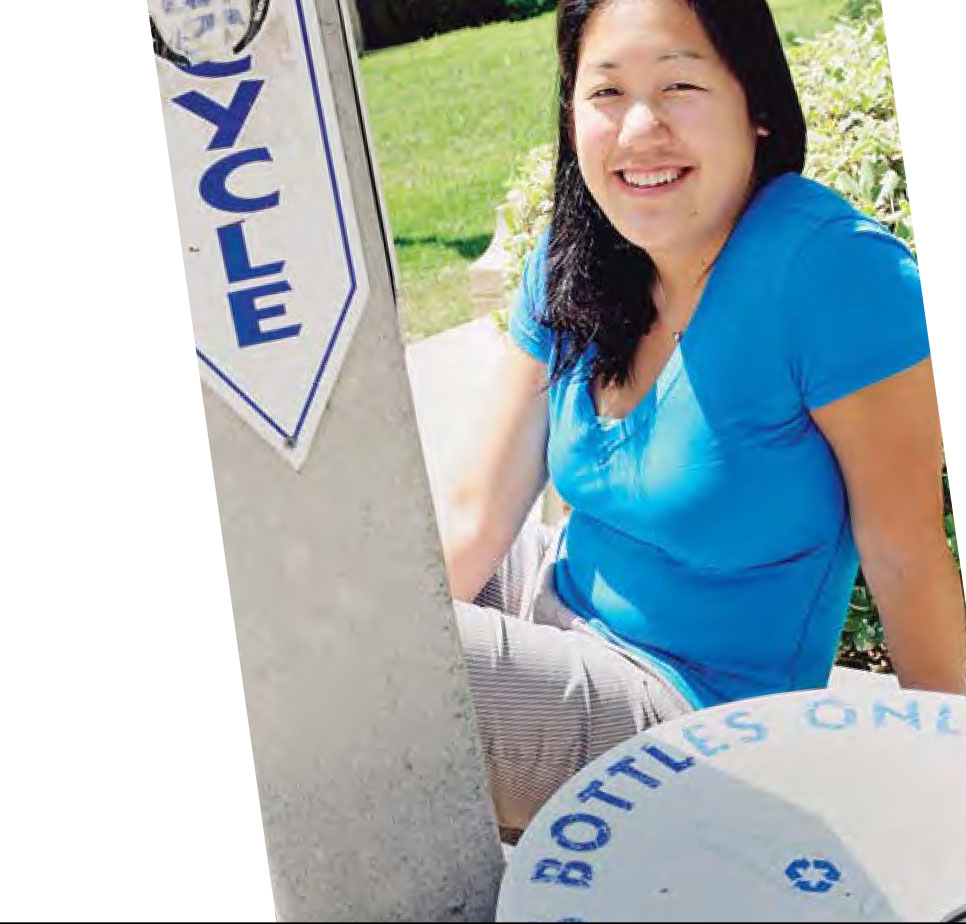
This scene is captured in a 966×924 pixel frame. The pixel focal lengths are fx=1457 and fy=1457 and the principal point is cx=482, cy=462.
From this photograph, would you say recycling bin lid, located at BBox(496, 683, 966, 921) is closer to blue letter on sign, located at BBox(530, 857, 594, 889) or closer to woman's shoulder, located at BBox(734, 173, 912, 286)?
blue letter on sign, located at BBox(530, 857, 594, 889)

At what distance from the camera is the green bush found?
2537 mm

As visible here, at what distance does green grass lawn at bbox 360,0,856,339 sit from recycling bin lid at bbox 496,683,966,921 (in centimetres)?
90

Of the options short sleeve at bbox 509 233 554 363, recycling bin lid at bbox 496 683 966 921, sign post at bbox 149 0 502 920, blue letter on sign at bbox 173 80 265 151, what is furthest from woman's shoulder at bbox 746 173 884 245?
blue letter on sign at bbox 173 80 265 151

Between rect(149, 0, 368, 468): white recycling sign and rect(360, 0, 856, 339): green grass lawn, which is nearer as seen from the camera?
rect(149, 0, 368, 468): white recycling sign

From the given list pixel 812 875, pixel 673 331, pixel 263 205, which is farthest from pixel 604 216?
pixel 812 875

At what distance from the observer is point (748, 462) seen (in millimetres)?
2189

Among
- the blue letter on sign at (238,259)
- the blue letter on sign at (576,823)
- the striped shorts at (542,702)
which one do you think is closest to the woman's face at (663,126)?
the striped shorts at (542,702)

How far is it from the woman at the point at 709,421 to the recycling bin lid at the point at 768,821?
292mm

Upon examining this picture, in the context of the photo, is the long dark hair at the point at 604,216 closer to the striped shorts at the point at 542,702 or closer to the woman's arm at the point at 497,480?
the woman's arm at the point at 497,480

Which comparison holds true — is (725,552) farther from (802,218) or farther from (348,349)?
(348,349)

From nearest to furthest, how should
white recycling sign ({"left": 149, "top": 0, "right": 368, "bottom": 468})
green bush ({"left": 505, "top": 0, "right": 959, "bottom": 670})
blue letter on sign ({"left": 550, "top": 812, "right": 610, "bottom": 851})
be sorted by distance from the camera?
1. white recycling sign ({"left": 149, "top": 0, "right": 368, "bottom": 468})
2. blue letter on sign ({"left": 550, "top": 812, "right": 610, "bottom": 851})
3. green bush ({"left": 505, "top": 0, "right": 959, "bottom": 670})

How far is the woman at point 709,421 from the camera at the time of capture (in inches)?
83.6

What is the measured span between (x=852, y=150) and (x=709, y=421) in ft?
2.19

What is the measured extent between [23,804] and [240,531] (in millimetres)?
509
